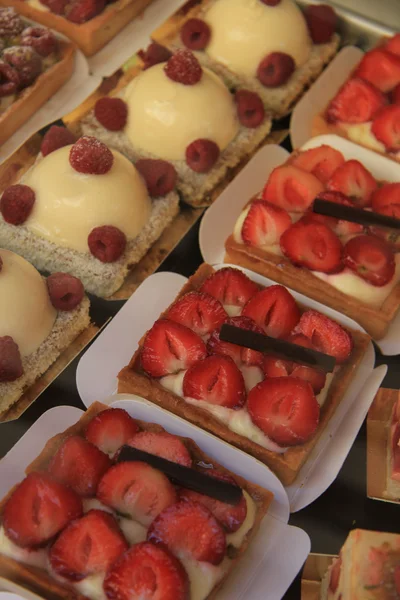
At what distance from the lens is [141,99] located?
8.84 ft

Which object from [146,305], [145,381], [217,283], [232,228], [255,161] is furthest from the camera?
[255,161]

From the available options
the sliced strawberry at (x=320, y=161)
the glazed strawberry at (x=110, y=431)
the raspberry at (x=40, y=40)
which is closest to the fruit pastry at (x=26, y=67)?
the raspberry at (x=40, y=40)

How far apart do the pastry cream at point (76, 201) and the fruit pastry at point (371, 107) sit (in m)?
0.83

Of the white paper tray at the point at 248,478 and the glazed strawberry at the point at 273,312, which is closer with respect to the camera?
the white paper tray at the point at 248,478

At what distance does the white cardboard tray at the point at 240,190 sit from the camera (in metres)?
2.49

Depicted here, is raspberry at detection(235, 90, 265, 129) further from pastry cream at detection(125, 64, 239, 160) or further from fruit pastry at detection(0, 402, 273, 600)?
fruit pastry at detection(0, 402, 273, 600)

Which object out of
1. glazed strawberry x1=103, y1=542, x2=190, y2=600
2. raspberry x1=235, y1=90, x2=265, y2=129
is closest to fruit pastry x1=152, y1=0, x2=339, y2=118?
raspberry x1=235, y1=90, x2=265, y2=129

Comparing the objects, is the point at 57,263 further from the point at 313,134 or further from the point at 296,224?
the point at 313,134

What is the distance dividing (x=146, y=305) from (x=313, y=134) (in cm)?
103

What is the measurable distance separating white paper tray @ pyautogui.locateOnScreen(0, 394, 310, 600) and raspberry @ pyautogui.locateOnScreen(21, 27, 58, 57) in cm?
153

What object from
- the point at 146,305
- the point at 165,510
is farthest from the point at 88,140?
the point at 165,510

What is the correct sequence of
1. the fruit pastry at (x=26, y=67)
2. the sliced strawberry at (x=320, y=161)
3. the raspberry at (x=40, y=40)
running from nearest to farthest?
1. the sliced strawberry at (x=320, y=161)
2. the fruit pastry at (x=26, y=67)
3. the raspberry at (x=40, y=40)

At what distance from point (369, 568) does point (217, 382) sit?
1.89 ft

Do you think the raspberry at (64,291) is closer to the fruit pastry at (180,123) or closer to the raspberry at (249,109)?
the fruit pastry at (180,123)
